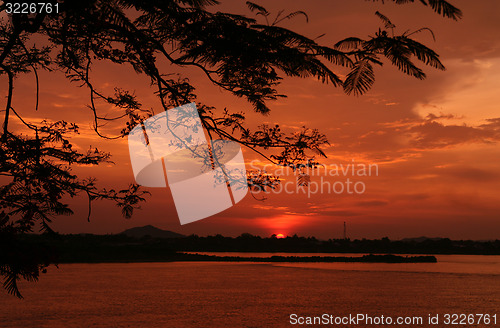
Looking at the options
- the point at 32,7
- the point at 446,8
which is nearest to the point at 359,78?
the point at 446,8

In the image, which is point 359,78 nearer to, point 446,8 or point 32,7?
point 446,8

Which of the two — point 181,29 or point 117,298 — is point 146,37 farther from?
point 117,298

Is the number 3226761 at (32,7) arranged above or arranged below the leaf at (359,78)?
above

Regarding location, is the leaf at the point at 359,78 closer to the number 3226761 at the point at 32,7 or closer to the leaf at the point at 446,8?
the leaf at the point at 446,8

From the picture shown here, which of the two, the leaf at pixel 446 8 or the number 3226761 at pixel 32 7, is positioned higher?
the number 3226761 at pixel 32 7

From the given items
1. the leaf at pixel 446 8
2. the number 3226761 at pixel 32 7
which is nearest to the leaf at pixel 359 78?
the leaf at pixel 446 8

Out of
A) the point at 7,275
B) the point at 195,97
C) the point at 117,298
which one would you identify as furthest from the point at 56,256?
the point at 117,298

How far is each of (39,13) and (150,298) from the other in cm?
3058

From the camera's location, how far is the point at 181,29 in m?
6.65

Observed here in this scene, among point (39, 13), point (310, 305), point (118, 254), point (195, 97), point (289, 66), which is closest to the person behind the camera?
point (289, 66)

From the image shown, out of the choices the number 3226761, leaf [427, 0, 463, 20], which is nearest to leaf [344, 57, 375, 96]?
leaf [427, 0, 463, 20]

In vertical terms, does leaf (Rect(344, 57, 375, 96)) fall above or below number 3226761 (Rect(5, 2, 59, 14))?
below

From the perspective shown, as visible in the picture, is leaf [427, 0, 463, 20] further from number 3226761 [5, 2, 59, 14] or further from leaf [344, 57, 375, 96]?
number 3226761 [5, 2, 59, 14]

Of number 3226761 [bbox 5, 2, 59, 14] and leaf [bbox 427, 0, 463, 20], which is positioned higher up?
number 3226761 [bbox 5, 2, 59, 14]
